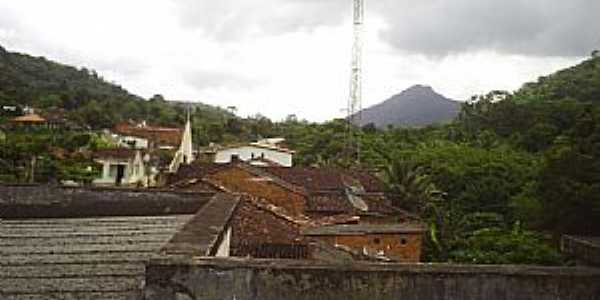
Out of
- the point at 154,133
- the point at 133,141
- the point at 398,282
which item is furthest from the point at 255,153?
the point at 398,282

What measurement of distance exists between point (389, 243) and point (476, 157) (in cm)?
2194

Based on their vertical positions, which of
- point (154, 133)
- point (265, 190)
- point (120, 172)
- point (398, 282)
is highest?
point (154, 133)

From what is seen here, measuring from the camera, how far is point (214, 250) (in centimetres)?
477

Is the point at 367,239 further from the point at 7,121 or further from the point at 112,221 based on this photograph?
the point at 7,121

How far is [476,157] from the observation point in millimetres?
40156

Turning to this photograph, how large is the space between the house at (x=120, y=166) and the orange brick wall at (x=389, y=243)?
→ 18.7 metres

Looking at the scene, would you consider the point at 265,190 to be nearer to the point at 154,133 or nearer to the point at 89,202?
the point at 89,202

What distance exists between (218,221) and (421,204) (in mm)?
24454

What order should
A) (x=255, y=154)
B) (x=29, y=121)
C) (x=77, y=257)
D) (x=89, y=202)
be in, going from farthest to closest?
1. (x=29, y=121)
2. (x=255, y=154)
3. (x=89, y=202)
4. (x=77, y=257)

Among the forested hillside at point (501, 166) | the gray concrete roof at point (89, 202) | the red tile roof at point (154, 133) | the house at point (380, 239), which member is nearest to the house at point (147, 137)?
the red tile roof at point (154, 133)

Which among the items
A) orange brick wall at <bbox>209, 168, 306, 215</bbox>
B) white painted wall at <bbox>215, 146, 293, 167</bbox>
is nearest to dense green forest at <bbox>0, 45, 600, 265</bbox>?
white painted wall at <bbox>215, 146, 293, 167</bbox>

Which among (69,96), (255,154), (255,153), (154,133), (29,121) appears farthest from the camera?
(69,96)

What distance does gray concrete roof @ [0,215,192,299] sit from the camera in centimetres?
420

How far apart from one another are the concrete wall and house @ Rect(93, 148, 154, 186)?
32.2 meters
